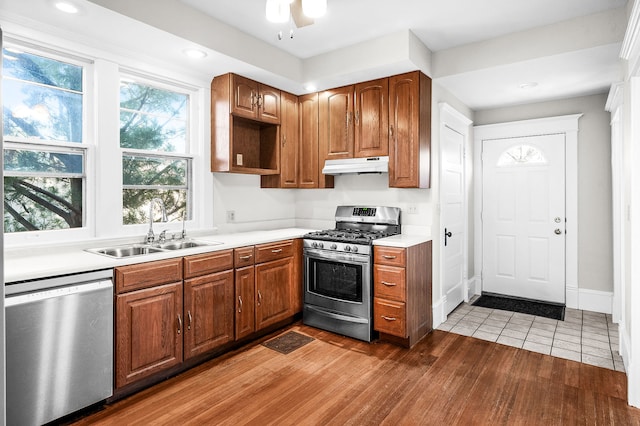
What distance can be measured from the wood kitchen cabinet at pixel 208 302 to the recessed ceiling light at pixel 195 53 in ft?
5.32

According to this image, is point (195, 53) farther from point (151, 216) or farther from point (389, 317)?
point (389, 317)

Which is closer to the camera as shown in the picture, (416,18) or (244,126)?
(416,18)

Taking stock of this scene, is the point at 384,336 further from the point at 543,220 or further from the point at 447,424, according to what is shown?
the point at 543,220

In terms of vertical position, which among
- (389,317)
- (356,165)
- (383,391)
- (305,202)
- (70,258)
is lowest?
(383,391)

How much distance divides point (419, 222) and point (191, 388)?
8.13 feet

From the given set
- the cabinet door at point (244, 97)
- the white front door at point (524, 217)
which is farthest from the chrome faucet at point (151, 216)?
the white front door at point (524, 217)

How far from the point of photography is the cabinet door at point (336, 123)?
3.95 meters

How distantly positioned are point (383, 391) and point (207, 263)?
1562 millimetres

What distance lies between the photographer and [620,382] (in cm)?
265

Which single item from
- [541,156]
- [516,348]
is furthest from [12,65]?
[541,156]

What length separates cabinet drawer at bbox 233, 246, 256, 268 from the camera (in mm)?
3131

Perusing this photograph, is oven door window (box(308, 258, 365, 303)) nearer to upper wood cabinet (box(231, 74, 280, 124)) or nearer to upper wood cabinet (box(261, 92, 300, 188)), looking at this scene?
upper wood cabinet (box(261, 92, 300, 188))

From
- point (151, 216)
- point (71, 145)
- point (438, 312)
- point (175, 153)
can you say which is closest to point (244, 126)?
point (175, 153)

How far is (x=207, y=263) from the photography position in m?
2.89
